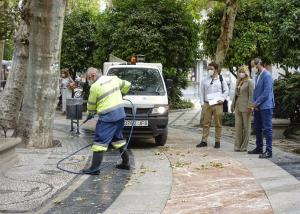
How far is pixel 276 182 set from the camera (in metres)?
8.41

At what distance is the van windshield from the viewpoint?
12730 millimetres

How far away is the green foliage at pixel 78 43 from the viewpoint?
26531 mm

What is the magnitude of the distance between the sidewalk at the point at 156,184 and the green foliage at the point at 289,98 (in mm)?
2925

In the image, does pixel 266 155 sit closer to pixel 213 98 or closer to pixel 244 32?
pixel 213 98

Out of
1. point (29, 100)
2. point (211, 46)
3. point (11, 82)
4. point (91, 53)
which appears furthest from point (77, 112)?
point (91, 53)

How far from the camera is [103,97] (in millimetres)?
8844

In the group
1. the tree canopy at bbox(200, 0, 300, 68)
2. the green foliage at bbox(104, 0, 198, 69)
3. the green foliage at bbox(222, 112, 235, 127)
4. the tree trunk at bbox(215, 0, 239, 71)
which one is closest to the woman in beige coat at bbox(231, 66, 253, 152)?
the tree trunk at bbox(215, 0, 239, 71)

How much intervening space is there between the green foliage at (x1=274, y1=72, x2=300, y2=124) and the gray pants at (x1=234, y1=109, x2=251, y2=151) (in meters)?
2.96

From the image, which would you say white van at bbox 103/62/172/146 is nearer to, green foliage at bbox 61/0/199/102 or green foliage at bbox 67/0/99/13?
green foliage at bbox 61/0/199/102

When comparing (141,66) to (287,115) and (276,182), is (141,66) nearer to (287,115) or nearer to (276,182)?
(287,115)

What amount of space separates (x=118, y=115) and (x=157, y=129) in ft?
10.4

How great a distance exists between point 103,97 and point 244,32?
12586mm

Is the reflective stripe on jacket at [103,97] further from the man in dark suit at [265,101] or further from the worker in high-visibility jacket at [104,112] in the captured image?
the man in dark suit at [265,101]

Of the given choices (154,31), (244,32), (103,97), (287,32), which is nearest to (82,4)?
(154,31)
